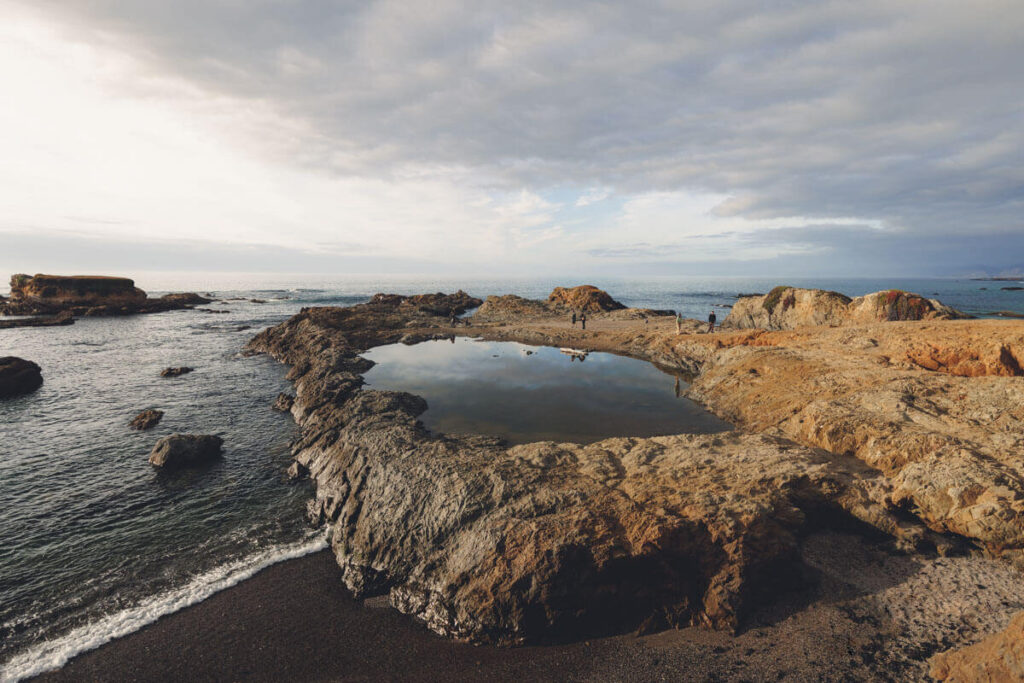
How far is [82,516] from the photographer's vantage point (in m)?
15.3

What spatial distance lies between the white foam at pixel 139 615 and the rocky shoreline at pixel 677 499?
81.7 inches

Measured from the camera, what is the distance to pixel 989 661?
20.2 ft

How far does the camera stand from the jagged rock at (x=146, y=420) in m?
24.0

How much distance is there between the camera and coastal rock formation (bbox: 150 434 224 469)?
18.9 m

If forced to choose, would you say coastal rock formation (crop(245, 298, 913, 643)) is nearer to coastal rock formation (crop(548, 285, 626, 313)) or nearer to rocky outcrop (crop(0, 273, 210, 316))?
coastal rock formation (crop(548, 285, 626, 313))

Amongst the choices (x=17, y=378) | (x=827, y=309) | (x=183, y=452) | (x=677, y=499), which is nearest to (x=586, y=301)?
(x=827, y=309)

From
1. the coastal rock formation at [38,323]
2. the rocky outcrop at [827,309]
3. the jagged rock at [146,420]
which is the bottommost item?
the jagged rock at [146,420]

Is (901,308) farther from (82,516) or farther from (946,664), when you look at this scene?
(82,516)

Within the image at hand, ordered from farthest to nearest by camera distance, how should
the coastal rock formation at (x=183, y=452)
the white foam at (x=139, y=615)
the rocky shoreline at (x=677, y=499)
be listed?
the coastal rock formation at (x=183, y=452) < the white foam at (x=139, y=615) < the rocky shoreline at (x=677, y=499)

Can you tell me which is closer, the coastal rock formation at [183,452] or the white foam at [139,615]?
the white foam at [139,615]

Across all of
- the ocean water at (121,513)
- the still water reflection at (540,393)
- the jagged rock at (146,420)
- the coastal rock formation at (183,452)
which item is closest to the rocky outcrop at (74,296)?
the ocean water at (121,513)

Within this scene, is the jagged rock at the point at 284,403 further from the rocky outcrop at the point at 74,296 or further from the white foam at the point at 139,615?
the rocky outcrop at the point at 74,296

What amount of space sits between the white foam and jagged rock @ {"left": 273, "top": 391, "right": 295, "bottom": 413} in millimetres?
15746

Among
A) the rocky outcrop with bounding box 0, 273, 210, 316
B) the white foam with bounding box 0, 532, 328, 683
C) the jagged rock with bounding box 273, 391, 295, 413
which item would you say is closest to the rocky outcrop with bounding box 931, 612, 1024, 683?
the white foam with bounding box 0, 532, 328, 683
